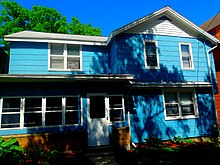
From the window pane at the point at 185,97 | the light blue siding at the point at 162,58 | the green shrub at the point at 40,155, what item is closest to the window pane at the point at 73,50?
the light blue siding at the point at 162,58

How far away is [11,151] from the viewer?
266 inches

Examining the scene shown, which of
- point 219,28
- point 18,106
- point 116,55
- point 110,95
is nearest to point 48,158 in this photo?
point 18,106

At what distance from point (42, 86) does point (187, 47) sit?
29.5ft

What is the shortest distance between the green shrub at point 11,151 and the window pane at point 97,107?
341cm

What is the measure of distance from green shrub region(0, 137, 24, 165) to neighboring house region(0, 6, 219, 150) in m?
0.53

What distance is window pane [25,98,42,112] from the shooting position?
8531 mm

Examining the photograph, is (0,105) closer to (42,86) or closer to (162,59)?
(42,86)

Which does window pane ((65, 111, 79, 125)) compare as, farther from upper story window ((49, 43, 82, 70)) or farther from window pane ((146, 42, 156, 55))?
window pane ((146, 42, 156, 55))

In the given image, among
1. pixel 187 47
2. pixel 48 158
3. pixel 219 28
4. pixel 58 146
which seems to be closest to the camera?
pixel 48 158

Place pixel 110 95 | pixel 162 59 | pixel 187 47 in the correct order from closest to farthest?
pixel 110 95 → pixel 162 59 → pixel 187 47

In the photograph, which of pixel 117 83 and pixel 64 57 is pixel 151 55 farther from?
pixel 64 57

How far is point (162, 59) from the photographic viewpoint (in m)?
10.8

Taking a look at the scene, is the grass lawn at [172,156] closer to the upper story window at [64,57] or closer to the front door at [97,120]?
the front door at [97,120]

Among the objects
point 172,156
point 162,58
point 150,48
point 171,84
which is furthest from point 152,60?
point 172,156
